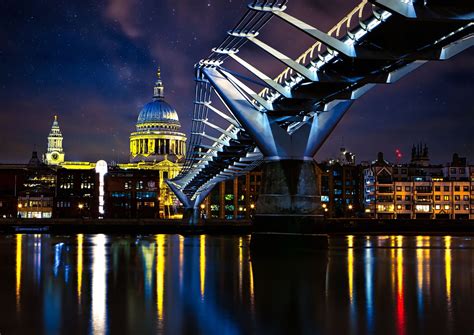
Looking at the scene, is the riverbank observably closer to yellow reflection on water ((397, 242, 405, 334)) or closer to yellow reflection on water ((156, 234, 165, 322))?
yellow reflection on water ((156, 234, 165, 322))

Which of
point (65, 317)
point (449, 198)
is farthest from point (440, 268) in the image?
point (449, 198)

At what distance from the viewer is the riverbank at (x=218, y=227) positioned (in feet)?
348

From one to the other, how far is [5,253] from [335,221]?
213ft

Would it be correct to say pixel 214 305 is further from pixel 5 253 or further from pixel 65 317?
pixel 5 253

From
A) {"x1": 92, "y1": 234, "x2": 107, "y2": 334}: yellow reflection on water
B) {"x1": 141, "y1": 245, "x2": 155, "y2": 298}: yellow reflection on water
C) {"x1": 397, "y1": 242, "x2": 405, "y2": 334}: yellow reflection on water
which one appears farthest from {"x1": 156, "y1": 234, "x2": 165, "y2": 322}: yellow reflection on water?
{"x1": 397, "y1": 242, "x2": 405, "y2": 334}: yellow reflection on water

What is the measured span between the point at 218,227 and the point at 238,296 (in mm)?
83824

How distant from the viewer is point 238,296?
2706 centimetres

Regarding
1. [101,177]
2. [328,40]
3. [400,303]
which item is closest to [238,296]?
[400,303]

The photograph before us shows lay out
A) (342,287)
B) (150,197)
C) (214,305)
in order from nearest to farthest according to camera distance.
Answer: (214,305)
(342,287)
(150,197)

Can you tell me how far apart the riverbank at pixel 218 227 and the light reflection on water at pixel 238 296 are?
61446 mm

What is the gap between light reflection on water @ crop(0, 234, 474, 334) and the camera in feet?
69.3

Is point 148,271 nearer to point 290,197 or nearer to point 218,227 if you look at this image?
point 290,197

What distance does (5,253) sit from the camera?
53969mm

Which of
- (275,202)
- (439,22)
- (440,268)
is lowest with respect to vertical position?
(440,268)
